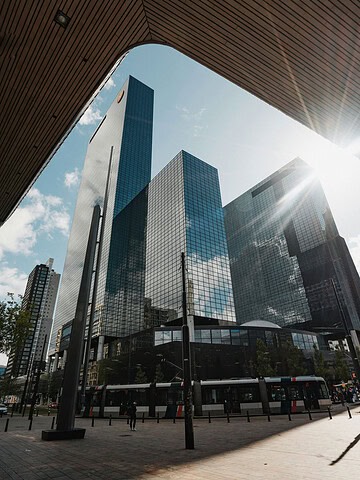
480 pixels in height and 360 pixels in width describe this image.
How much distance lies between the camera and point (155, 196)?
10294 cm

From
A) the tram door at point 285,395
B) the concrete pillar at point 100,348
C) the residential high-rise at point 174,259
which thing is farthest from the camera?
the concrete pillar at point 100,348

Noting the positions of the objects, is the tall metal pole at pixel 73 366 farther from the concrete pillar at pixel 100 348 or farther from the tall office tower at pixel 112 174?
the tall office tower at pixel 112 174

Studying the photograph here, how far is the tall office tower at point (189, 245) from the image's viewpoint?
75.2 metres

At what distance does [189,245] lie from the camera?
77.9m

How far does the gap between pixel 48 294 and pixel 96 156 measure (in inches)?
3300

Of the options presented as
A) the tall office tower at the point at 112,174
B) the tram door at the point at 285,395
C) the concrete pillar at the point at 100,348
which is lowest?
the tram door at the point at 285,395

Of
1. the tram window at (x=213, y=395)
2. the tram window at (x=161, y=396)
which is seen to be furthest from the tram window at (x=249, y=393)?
the tram window at (x=161, y=396)

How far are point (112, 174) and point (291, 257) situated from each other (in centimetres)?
9193

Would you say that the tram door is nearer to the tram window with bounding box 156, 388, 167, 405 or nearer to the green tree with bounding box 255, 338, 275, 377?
the tram window with bounding box 156, 388, 167, 405

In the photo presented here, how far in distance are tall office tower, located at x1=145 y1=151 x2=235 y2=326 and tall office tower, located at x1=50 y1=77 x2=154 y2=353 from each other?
25917mm

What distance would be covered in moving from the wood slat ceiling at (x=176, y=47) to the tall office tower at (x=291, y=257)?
11226 centimetres

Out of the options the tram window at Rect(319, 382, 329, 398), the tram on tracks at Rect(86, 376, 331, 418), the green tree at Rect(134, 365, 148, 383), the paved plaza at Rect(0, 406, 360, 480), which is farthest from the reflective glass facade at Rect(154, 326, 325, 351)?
the paved plaza at Rect(0, 406, 360, 480)

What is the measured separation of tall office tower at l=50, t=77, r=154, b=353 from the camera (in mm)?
117438

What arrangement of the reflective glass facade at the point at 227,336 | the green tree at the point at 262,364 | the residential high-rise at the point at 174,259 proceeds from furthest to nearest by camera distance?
the residential high-rise at the point at 174,259 < the reflective glass facade at the point at 227,336 < the green tree at the point at 262,364
